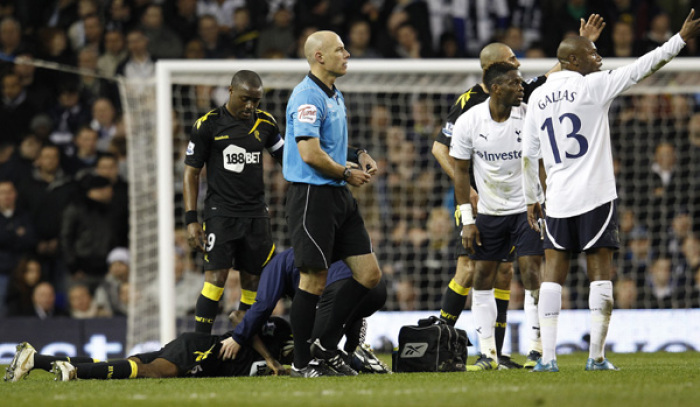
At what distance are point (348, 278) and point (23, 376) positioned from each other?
2.14 metres

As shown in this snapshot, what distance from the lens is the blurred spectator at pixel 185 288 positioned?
1134cm

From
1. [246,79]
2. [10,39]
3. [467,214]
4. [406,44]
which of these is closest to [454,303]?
[467,214]

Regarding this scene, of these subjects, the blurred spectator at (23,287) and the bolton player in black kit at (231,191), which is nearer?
the bolton player in black kit at (231,191)

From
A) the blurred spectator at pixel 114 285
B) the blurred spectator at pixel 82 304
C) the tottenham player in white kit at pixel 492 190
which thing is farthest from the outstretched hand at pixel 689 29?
the blurred spectator at pixel 82 304

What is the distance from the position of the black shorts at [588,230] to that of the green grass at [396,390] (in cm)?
76

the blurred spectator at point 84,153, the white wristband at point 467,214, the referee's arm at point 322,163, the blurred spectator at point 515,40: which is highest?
the blurred spectator at point 515,40

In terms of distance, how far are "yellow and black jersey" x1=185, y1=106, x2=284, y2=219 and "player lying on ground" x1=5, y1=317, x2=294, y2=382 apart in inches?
50.8

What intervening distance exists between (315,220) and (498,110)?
176 cm

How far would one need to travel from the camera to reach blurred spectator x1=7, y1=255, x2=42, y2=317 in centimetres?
1127

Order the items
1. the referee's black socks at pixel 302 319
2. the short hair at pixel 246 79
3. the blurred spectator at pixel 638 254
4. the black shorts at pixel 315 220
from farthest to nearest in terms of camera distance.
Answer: the blurred spectator at pixel 638 254, the short hair at pixel 246 79, the referee's black socks at pixel 302 319, the black shorts at pixel 315 220

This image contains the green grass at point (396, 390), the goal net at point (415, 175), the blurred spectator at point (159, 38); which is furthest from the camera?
the blurred spectator at point (159, 38)

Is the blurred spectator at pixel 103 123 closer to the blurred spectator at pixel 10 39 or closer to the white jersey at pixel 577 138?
the blurred spectator at pixel 10 39

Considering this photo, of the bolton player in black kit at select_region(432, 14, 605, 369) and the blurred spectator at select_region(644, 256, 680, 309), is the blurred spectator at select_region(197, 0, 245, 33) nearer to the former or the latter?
the blurred spectator at select_region(644, 256, 680, 309)

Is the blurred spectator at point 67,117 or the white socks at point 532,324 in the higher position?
the blurred spectator at point 67,117
